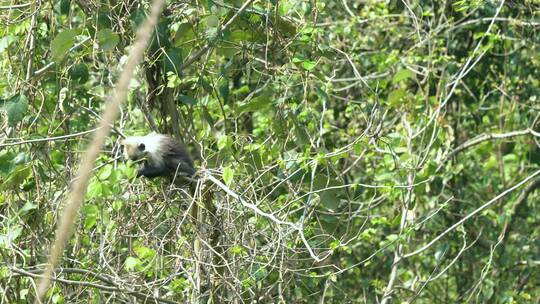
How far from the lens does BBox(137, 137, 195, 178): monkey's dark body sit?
484 centimetres

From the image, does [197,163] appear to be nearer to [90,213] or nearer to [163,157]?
[163,157]

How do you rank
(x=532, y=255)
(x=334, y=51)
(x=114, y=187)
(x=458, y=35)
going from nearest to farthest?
1. (x=114, y=187)
2. (x=334, y=51)
3. (x=532, y=255)
4. (x=458, y=35)

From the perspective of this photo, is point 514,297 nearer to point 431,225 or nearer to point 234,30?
point 431,225

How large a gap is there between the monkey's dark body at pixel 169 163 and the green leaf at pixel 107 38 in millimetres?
694

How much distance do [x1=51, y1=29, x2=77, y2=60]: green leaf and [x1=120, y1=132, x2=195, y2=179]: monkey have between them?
568 mm

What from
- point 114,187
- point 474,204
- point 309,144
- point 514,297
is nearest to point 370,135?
A: point 309,144

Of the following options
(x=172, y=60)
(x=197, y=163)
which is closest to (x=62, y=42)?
(x=172, y=60)

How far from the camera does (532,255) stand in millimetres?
8070

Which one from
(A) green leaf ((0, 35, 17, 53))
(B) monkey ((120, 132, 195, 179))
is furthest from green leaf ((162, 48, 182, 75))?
(A) green leaf ((0, 35, 17, 53))

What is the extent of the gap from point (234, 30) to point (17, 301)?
203 cm

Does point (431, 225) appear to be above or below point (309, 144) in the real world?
below

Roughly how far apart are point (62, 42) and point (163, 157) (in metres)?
0.81

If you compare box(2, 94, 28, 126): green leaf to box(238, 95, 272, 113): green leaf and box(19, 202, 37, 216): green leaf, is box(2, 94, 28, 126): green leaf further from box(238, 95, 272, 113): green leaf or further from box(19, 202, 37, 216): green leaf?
box(238, 95, 272, 113): green leaf

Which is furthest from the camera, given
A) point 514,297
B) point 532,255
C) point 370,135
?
point 532,255
